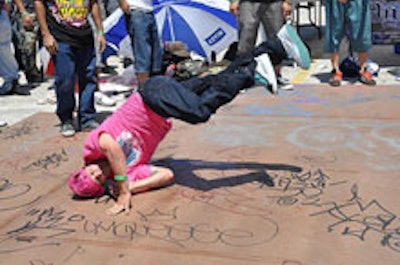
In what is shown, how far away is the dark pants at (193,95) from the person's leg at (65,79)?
1.78 meters

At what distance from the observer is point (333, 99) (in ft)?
19.6

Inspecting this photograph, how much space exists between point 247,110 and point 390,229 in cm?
279

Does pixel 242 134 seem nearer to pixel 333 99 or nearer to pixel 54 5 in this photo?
pixel 333 99

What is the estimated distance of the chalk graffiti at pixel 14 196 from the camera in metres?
3.72

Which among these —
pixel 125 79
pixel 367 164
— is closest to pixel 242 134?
pixel 367 164

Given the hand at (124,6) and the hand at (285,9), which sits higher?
the hand at (124,6)

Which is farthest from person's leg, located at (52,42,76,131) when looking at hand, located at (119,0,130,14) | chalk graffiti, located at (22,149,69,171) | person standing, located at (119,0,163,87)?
hand, located at (119,0,130,14)

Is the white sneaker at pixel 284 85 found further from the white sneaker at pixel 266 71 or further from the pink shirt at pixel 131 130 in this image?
the pink shirt at pixel 131 130

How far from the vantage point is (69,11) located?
5000 millimetres

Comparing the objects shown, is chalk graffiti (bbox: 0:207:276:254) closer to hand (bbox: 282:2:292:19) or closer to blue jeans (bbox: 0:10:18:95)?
hand (bbox: 282:2:292:19)

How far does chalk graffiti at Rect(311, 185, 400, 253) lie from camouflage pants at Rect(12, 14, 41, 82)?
5241mm

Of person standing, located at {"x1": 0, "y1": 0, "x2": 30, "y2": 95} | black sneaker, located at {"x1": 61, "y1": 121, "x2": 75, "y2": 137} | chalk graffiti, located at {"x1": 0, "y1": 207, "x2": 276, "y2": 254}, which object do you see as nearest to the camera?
chalk graffiti, located at {"x1": 0, "y1": 207, "x2": 276, "y2": 254}

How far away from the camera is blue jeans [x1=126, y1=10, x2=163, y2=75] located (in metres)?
6.02

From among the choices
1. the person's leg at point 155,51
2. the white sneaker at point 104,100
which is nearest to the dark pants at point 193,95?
the person's leg at point 155,51
